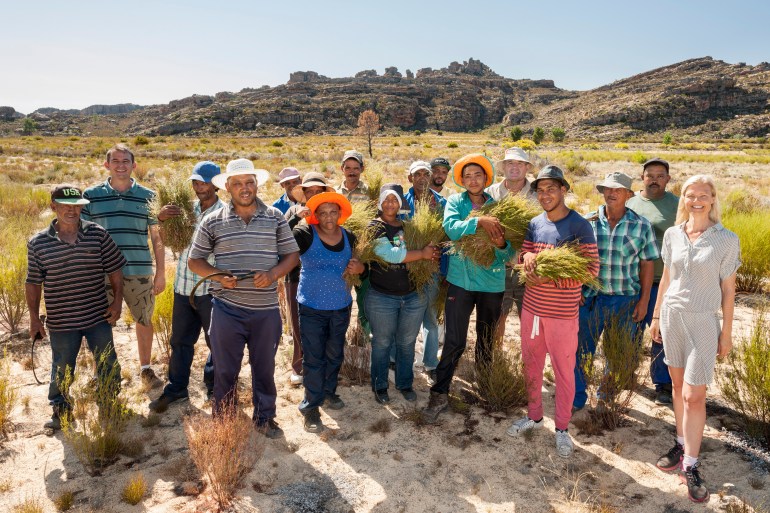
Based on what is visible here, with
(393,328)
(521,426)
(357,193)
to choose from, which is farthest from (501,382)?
(357,193)

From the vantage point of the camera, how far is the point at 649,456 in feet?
11.3

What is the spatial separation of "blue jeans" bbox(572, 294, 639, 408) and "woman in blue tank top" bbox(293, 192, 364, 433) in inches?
81.2

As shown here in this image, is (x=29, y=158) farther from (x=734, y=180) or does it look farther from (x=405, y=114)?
(x=405, y=114)

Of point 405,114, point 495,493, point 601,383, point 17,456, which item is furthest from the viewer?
point 405,114

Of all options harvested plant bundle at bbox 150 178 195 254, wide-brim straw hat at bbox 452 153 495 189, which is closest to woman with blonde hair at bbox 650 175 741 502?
wide-brim straw hat at bbox 452 153 495 189

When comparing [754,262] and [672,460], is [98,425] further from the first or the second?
[754,262]

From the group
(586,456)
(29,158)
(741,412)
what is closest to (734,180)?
(741,412)

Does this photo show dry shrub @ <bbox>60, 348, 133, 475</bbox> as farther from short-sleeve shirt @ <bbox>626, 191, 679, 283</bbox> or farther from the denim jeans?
short-sleeve shirt @ <bbox>626, 191, 679, 283</bbox>

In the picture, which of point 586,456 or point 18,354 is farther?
point 18,354

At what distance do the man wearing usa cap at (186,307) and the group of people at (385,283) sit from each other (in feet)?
0.05

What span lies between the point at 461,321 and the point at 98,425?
291 centimetres

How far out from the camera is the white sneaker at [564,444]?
343 centimetres

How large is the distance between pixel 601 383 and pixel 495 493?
1.45 metres

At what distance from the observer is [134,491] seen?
2908 millimetres
